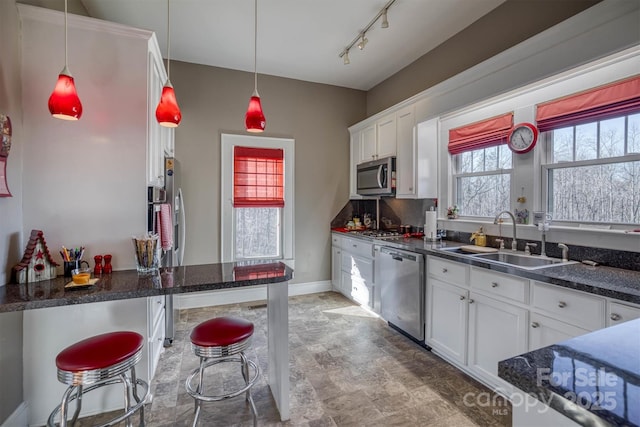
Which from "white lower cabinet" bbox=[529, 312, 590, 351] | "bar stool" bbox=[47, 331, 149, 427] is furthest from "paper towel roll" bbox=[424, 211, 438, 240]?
"bar stool" bbox=[47, 331, 149, 427]

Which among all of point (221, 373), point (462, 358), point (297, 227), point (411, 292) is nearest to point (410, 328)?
point (411, 292)

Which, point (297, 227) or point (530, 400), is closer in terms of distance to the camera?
point (530, 400)

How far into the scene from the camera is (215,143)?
399 centimetres

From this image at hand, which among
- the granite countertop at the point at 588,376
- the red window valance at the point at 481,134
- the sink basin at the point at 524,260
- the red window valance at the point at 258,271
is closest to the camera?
the granite countertop at the point at 588,376

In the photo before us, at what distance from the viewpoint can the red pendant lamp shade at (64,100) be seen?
4.75 ft

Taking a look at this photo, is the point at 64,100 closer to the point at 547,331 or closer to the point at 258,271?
the point at 258,271

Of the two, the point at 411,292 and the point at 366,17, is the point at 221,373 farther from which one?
the point at 366,17

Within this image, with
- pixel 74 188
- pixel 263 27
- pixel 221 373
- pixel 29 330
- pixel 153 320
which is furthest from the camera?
pixel 263 27

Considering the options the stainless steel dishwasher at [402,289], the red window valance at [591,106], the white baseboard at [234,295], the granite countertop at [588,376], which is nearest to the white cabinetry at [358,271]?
the stainless steel dishwasher at [402,289]

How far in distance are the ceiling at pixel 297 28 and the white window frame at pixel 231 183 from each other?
951 mm

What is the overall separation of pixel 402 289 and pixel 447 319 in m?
0.55

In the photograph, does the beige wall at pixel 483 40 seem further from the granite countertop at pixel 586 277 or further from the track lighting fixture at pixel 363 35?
the granite countertop at pixel 586 277

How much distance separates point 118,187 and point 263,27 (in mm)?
2155

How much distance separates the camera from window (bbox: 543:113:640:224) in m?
2.08
